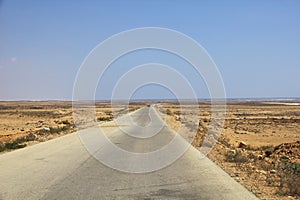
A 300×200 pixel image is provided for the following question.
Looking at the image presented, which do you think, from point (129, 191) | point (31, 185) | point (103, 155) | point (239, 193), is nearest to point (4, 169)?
point (31, 185)

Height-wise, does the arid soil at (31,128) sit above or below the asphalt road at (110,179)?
below

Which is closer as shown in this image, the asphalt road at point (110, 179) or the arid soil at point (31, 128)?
the asphalt road at point (110, 179)

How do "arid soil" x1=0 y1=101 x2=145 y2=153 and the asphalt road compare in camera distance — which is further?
"arid soil" x1=0 y1=101 x2=145 y2=153

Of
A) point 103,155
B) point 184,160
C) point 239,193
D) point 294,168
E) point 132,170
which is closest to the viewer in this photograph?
point 239,193

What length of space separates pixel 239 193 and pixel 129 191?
7.54 feet

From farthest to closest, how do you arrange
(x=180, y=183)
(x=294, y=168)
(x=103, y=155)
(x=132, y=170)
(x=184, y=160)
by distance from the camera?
(x=103, y=155) → (x=184, y=160) → (x=294, y=168) → (x=132, y=170) → (x=180, y=183)

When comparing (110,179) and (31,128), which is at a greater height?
(110,179)

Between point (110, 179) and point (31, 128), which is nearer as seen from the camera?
point (110, 179)

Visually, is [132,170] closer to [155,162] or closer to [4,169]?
[155,162]

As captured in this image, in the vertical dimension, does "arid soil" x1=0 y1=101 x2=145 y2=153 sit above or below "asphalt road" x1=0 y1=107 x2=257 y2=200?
below

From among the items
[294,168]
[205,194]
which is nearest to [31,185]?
[205,194]

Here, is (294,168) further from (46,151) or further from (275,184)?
(46,151)

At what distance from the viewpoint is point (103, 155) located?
15078 millimetres

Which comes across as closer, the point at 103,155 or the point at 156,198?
the point at 156,198
